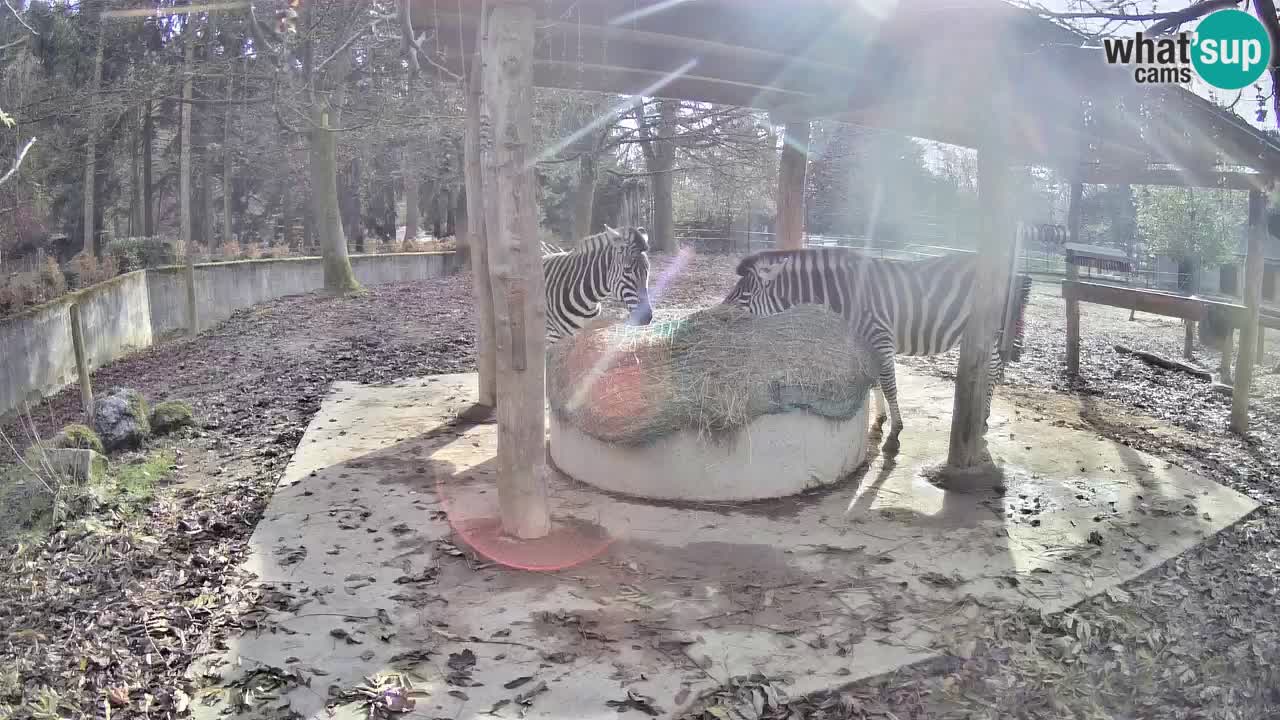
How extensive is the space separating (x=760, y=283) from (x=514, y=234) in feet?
13.8

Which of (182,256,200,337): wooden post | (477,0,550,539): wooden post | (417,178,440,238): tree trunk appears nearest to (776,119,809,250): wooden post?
(477,0,550,539): wooden post

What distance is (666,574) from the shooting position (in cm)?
501

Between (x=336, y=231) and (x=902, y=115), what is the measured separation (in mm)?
13636

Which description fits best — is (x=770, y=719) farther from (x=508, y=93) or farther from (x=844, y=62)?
(x=844, y=62)

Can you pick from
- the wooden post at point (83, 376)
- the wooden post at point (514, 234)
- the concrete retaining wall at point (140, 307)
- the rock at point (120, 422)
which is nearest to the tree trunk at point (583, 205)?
the concrete retaining wall at point (140, 307)

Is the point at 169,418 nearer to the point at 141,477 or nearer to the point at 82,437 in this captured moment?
the point at 82,437

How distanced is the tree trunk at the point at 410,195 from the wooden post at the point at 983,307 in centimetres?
2201

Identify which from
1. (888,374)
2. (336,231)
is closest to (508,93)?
(888,374)

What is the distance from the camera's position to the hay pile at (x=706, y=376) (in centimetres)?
618

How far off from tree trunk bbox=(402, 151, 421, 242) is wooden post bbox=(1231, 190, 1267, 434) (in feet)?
72.4

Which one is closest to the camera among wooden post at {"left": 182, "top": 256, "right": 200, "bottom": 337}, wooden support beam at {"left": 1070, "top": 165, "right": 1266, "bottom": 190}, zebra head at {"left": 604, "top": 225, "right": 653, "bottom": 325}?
wooden support beam at {"left": 1070, "top": 165, "right": 1266, "bottom": 190}

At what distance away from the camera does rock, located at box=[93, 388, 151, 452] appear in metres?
7.74

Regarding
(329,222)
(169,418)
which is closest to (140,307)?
(329,222)

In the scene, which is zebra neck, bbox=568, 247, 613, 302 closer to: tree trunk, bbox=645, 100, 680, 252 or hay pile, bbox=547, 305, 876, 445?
hay pile, bbox=547, 305, 876, 445
